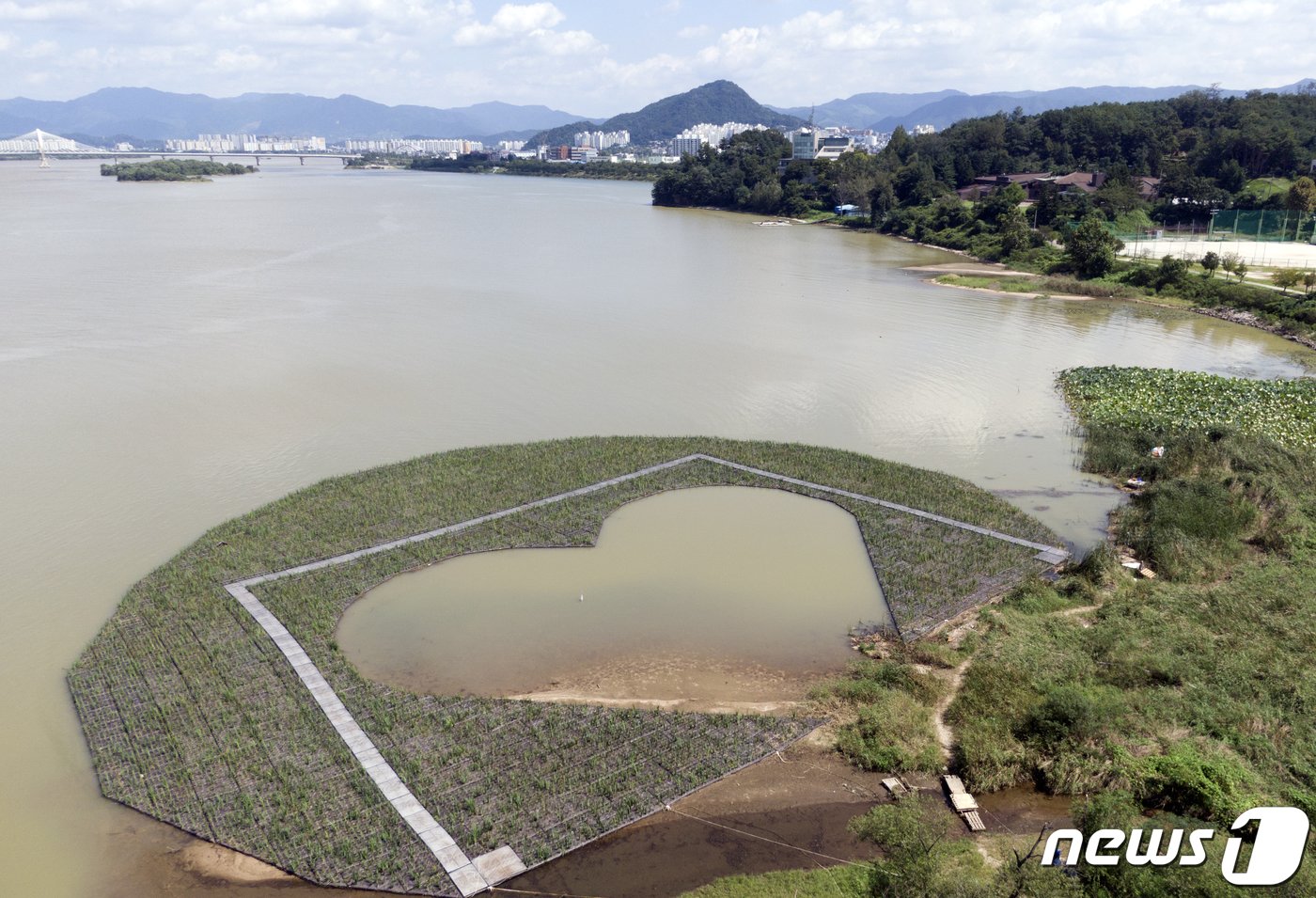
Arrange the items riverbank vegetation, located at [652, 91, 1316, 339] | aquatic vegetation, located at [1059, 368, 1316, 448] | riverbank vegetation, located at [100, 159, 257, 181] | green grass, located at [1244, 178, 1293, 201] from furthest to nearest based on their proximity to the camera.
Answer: riverbank vegetation, located at [100, 159, 257, 181] → green grass, located at [1244, 178, 1293, 201] → riverbank vegetation, located at [652, 91, 1316, 339] → aquatic vegetation, located at [1059, 368, 1316, 448]

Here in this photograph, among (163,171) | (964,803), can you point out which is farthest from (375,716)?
(163,171)

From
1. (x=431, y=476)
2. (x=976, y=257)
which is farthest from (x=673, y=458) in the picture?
(x=976, y=257)

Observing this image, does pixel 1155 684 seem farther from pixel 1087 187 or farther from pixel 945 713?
pixel 1087 187

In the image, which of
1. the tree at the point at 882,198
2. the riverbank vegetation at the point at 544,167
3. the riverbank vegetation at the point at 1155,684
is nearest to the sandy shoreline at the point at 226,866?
the riverbank vegetation at the point at 1155,684

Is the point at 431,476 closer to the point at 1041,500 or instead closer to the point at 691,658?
the point at 691,658

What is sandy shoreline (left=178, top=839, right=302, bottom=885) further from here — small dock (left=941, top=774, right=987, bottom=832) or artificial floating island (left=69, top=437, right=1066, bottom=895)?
small dock (left=941, top=774, right=987, bottom=832)

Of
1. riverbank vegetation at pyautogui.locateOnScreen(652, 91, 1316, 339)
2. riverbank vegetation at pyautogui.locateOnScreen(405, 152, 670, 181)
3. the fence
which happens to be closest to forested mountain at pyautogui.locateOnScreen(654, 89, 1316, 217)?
riverbank vegetation at pyautogui.locateOnScreen(652, 91, 1316, 339)
